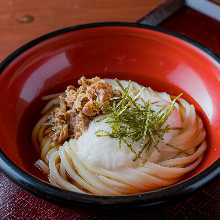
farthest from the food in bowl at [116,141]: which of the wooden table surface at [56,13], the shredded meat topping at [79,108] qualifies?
the wooden table surface at [56,13]

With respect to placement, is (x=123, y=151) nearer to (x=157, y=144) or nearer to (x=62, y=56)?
(x=157, y=144)

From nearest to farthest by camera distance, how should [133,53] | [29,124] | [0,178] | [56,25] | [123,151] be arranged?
1. [123,151]
2. [0,178]
3. [29,124]
4. [133,53]
5. [56,25]

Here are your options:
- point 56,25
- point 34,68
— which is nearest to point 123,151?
point 34,68

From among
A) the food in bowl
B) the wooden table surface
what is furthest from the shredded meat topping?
the wooden table surface

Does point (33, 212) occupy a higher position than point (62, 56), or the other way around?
point (62, 56)

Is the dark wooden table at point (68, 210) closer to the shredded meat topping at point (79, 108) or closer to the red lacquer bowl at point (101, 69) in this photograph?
the red lacquer bowl at point (101, 69)

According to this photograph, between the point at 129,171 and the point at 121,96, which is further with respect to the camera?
the point at 121,96
